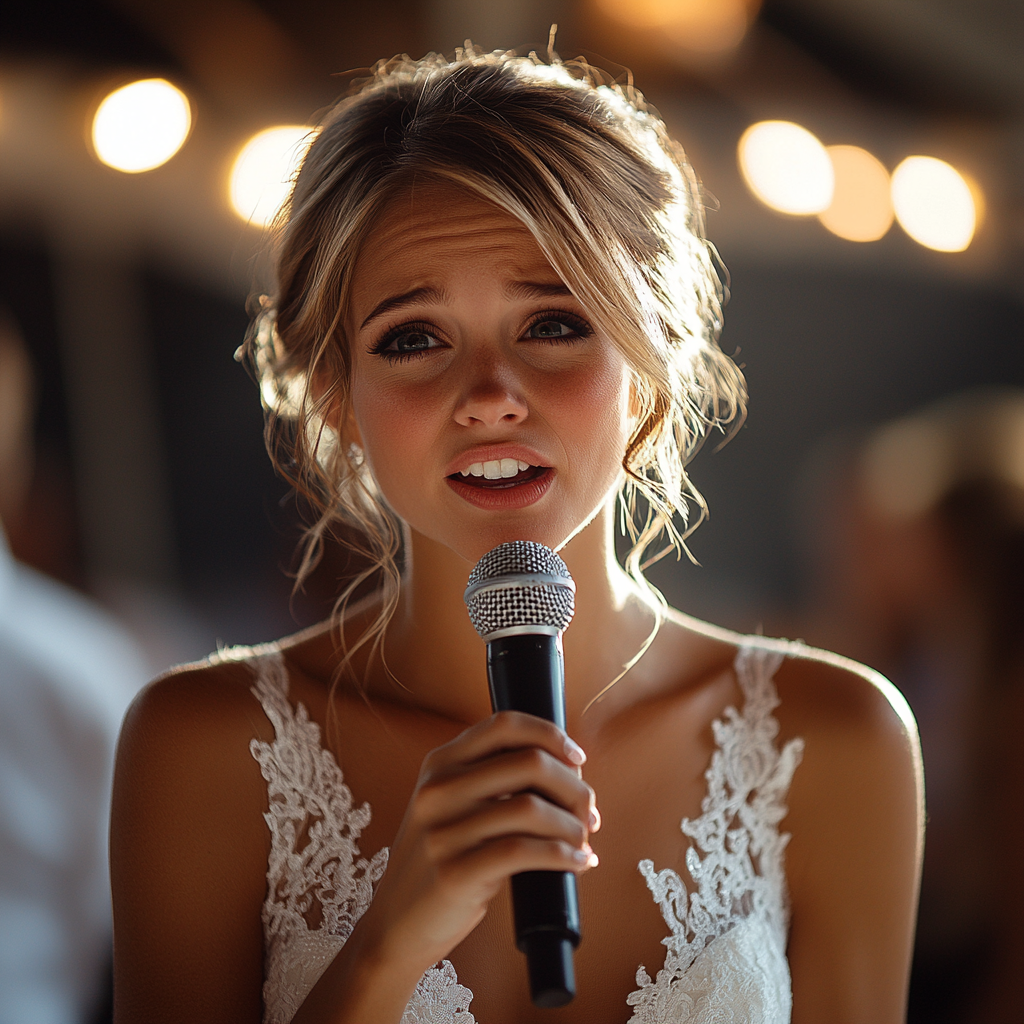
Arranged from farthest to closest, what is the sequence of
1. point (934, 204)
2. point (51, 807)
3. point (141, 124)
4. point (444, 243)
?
point (934, 204) < point (141, 124) < point (51, 807) < point (444, 243)

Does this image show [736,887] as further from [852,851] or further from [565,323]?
[565,323]

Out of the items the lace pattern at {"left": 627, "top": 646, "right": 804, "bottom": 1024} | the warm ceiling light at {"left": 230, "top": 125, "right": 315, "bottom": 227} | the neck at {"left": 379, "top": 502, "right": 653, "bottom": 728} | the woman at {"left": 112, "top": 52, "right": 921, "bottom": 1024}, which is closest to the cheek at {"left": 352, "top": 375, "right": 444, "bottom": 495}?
the woman at {"left": 112, "top": 52, "right": 921, "bottom": 1024}

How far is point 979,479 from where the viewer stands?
3.13 metres

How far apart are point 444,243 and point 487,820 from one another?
2.73 ft

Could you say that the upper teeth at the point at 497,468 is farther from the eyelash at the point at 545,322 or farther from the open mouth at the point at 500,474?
the eyelash at the point at 545,322

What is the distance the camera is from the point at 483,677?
1.71 metres

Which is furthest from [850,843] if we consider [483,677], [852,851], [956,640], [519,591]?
[956,640]

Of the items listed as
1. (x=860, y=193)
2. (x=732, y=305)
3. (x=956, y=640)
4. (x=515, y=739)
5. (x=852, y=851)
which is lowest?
(x=515, y=739)

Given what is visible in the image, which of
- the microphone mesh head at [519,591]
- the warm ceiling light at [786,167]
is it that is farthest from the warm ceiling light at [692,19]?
the microphone mesh head at [519,591]

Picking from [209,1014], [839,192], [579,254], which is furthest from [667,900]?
[839,192]

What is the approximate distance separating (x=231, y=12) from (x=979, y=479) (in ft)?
12.2

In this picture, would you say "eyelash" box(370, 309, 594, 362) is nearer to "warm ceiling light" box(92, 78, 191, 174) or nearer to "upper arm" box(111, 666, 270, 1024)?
"upper arm" box(111, 666, 270, 1024)

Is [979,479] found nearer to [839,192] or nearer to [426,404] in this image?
[839,192]

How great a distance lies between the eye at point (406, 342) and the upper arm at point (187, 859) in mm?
575
